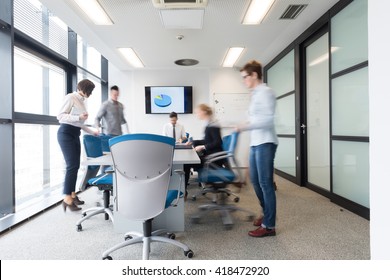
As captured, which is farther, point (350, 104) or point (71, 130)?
point (350, 104)

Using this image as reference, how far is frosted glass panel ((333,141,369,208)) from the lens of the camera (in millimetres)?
2674

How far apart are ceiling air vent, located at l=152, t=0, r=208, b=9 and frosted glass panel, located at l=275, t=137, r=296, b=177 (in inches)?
117

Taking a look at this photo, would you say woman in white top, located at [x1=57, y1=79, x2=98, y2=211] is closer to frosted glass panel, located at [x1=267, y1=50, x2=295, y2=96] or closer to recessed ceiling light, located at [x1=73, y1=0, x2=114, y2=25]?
recessed ceiling light, located at [x1=73, y1=0, x2=114, y2=25]

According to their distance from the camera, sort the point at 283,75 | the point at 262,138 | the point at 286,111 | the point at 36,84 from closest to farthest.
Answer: the point at 262,138
the point at 36,84
the point at 286,111
the point at 283,75

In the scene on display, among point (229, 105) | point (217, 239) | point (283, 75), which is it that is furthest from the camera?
point (229, 105)

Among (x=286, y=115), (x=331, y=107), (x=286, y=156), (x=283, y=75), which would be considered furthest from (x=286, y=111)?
(x=331, y=107)

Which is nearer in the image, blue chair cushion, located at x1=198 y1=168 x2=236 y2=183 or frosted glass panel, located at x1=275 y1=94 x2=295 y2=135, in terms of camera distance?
blue chair cushion, located at x1=198 y1=168 x2=236 y2=183

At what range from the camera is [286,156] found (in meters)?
4.95

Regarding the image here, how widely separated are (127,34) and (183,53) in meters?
1.36

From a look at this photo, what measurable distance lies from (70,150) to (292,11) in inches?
135

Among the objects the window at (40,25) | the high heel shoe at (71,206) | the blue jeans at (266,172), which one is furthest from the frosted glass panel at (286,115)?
the window at (40,25)

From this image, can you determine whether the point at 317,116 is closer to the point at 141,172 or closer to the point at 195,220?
the point at 195,220
